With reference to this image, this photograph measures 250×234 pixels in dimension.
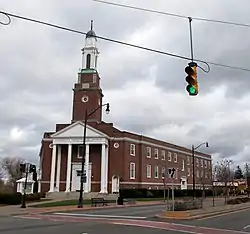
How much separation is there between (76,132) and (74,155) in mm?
4011

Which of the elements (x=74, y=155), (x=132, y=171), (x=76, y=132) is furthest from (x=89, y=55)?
(x=132, y=171)

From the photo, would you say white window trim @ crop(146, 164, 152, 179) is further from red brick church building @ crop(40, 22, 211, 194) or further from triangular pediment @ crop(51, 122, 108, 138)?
triangular pediment @ crop(51, 122, 108, 138)

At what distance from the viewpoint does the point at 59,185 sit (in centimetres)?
6569

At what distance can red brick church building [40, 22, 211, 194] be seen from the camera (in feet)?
214

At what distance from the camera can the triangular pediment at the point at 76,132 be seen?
65.7 meters

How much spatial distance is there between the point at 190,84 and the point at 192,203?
51.5 ft

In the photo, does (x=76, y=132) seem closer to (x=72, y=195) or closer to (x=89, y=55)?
(x=72, y=195)

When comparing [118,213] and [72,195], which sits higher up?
[72,195]

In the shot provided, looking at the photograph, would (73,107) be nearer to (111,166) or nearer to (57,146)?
(57,146)

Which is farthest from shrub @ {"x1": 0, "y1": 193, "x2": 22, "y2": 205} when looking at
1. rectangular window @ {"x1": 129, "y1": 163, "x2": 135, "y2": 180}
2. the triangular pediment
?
rectangular window @ {"x1": 129, "y1": 163, "x2": 135, "y2": 180}

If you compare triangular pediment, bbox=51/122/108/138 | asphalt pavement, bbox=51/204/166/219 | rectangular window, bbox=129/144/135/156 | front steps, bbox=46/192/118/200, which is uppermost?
triangular pediment, bbox=51/122/108/138

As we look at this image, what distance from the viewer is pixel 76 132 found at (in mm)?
66000

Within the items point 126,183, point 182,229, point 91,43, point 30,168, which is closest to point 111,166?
point 126,183

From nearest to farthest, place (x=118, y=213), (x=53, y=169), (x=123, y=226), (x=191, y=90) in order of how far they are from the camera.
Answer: (x=191, y=90), (x=123, y=226), (x=118, y=213), (x=53, y=169)
